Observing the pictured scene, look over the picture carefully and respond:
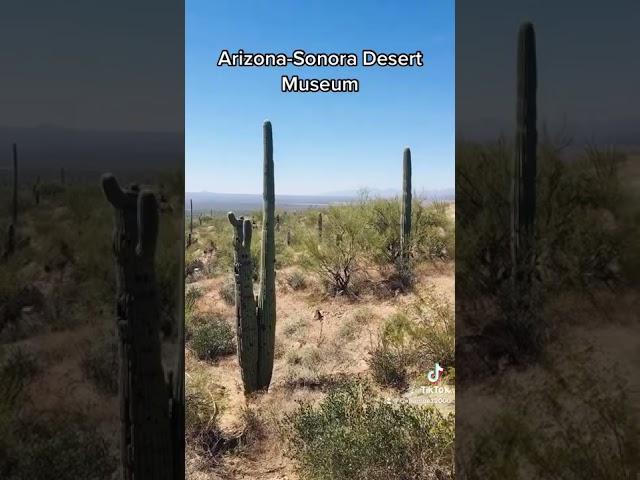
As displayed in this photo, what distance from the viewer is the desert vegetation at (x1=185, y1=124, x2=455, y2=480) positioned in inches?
193

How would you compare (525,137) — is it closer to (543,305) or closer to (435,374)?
(543,305)

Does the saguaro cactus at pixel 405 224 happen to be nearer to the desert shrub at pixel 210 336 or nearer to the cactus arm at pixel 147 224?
the desert shrub at pixel 210 336

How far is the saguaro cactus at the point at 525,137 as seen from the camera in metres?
6.74

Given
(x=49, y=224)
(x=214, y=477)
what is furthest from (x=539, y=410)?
(x=49, y=224)

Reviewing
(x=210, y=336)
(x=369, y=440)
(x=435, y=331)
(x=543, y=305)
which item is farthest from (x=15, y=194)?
(x=543, y=305)

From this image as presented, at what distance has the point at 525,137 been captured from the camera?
689 cm

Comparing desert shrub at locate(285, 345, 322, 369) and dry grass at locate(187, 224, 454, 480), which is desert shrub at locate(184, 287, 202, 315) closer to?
dry grass at locate(187, 224, 454, 480)

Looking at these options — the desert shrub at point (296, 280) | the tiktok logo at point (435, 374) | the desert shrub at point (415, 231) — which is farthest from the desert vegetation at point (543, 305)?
the desert shrub at point (296, 280)

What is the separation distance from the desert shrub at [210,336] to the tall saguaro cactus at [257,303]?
233 millimetres

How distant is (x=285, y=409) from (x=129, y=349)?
1.99 meters

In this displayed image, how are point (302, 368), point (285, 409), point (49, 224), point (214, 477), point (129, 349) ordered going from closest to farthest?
point (129, 349)
point (214, 477)
point (285, 409)
point (302, 368)
point (49, 224)

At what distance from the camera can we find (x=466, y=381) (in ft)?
23.1

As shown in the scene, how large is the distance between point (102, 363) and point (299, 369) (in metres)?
2.60

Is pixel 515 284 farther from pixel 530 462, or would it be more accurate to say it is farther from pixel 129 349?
pixel 129 349
